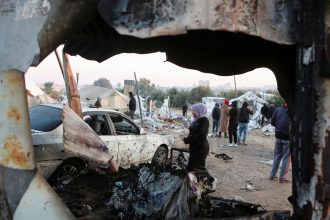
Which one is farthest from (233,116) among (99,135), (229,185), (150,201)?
(150,201)

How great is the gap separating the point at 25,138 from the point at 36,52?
22.1 inches

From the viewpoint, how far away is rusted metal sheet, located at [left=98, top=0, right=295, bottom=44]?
2561 mm

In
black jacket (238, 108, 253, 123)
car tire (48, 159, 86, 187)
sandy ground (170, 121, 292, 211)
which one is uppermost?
black jacket (238, 108, 253, 123)

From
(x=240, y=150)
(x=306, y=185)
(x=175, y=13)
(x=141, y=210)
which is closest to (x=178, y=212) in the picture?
(x=141, y=210)

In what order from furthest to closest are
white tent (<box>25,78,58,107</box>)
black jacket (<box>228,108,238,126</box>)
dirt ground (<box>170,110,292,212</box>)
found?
black jacket (<box>228,108,238,126</box>) → white tent (<box>25,78,58,107</box>) → dirt ground (<box>170,110,292,212</box>)

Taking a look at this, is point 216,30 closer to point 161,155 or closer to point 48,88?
point 161,155

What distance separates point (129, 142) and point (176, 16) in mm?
6311

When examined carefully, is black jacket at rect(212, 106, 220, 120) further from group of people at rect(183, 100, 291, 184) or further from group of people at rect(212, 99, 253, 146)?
group of people at rect(183, 100, 291, 184)

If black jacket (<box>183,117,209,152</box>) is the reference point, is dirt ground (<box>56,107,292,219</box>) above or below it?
below

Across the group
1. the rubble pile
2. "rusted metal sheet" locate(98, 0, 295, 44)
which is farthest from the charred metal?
the rubble pile

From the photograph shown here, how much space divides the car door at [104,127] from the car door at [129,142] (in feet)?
0.52

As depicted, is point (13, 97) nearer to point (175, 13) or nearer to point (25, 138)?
point (25, 138)

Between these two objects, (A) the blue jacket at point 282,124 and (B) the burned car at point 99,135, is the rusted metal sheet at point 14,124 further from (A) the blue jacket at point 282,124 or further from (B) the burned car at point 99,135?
(A) the blue jacket at point 282,124

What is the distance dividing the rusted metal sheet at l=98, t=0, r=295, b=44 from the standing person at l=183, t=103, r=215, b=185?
14.3 feet
